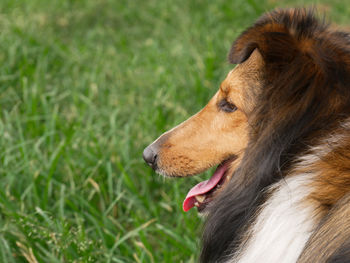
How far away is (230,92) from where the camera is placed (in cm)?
221

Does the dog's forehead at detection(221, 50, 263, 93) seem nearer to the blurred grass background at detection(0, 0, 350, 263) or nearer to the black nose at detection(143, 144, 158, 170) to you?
the black nose at detection(143, 144, 158, 170)

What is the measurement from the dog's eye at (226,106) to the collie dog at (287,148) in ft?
0.04

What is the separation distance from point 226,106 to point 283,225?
2.14ft

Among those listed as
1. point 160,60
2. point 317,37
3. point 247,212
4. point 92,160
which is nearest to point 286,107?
point 317,37

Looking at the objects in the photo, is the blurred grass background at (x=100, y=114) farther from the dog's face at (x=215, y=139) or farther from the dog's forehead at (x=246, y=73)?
the dog's forehead at (x=246, y=73)

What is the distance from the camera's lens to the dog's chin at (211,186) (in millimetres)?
2246

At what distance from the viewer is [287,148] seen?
186cm

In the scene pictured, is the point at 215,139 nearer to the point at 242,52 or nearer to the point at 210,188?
the point at 210,188

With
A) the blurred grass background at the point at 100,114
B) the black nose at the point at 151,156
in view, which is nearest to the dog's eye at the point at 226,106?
the black nose at the point at 151,156

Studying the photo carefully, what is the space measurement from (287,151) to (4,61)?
363 cm

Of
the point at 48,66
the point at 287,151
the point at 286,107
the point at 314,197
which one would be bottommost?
the point at 314,197

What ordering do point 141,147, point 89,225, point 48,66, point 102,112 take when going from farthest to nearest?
point 48,66, point 102,112, point 141,147, point 89,225

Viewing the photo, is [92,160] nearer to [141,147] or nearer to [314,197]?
[141,147]

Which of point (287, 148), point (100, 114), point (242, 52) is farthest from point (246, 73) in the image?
point (100, 114)
